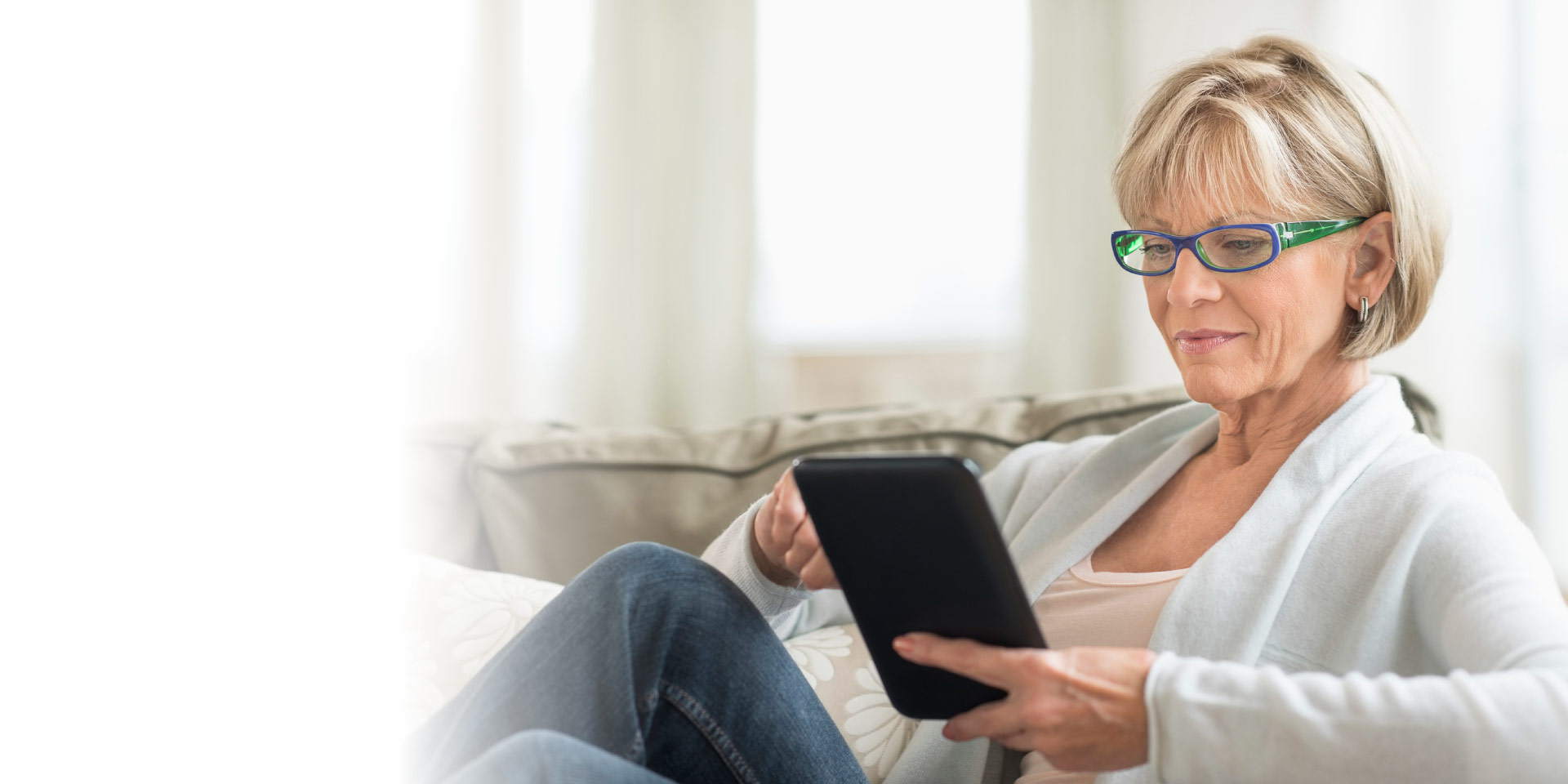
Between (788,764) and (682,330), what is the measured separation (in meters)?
1.84

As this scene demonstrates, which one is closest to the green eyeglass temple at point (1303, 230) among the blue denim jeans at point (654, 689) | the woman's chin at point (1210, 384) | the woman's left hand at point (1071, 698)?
the woman's chin at point (1210, 384)

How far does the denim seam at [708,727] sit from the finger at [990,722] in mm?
182

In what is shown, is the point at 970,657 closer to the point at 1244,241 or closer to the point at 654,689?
the point at 654,689

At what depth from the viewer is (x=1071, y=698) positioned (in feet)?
2.45

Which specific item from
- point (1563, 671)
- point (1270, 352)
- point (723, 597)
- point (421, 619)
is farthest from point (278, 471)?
point (1563, 671)

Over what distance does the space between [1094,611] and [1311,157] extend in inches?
17.6

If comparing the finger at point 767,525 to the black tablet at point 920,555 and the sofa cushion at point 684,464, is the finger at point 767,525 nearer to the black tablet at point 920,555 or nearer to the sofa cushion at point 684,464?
the black tablet at point 920,555

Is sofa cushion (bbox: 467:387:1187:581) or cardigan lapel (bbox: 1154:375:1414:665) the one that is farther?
sofa cushion (bbox: 467:387:1187:581)

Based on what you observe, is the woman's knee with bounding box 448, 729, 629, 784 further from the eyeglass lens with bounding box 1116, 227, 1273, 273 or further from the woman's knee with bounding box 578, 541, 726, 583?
the eyeglass lens with bounding box 1116, 227, 1273, 273

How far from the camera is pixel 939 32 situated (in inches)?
104

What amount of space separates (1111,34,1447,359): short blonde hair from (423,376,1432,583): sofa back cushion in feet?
1.50

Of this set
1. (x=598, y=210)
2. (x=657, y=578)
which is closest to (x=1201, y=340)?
(x=657, y=578)

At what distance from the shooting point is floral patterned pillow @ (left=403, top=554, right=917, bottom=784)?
3.98 feet

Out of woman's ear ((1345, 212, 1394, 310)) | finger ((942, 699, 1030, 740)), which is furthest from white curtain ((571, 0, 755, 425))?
finger ((942, 699, 1030, 740))
